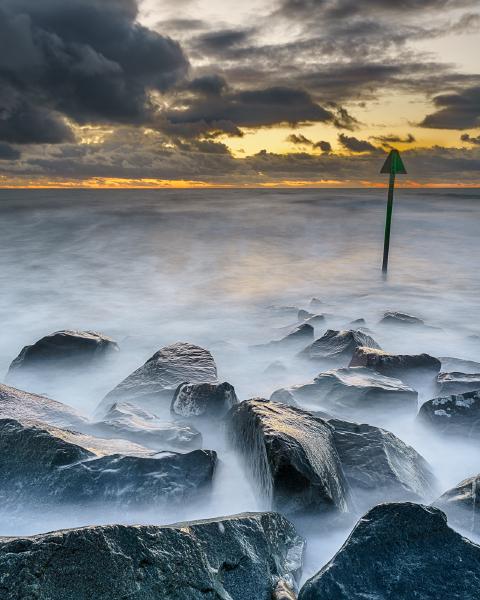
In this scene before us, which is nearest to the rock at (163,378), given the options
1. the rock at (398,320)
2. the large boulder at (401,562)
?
the large boulder at (401,562)

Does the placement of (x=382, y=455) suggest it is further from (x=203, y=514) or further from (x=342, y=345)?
(x=342, y=345)

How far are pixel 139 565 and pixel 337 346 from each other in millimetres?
4233

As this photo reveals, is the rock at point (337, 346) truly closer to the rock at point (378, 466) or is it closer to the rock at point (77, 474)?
the rock at point (378, 466)

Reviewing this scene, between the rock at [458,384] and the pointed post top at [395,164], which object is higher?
the pointed post top at [395,164]

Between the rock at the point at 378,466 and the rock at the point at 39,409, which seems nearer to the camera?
the rock at the point at 378,466

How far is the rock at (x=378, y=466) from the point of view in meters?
2.96

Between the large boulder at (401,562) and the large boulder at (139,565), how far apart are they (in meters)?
0.24

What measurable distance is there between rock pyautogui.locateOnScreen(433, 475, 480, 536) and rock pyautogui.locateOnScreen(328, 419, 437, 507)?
0.23 meters

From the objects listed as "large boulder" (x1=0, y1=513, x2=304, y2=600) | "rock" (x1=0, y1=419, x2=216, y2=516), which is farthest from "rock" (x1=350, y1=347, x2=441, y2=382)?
"large boulder" (x1=0, y1=513, x2=304, y2=600)

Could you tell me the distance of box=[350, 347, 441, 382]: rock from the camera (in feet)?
16.1

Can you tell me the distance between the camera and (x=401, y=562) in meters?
1.94

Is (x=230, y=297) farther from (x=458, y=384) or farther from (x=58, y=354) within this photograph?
(x=458, y=384)

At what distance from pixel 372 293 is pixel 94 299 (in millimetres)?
5408

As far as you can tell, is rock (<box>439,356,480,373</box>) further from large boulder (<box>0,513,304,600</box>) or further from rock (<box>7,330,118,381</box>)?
large boulder (<box>0,513,304,600</box>)
